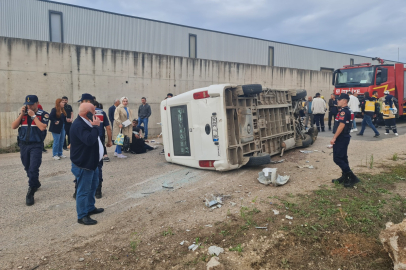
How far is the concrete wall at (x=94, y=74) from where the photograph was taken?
10453mm

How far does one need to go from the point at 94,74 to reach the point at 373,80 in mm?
12904

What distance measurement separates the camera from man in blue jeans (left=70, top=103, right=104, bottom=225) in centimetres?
394

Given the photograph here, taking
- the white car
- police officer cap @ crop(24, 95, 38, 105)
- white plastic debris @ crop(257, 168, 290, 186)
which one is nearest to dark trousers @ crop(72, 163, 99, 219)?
police officer cap @ crop(24, 95, 38, 105)

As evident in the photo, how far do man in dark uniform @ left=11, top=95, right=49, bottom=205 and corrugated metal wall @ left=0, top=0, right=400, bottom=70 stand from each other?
12.2 meters

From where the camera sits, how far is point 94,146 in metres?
4.12

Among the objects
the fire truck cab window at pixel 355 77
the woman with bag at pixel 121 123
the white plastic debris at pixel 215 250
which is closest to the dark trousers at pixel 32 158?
the woman with bag at pixel 121 123

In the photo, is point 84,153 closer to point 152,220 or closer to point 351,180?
point 152,220

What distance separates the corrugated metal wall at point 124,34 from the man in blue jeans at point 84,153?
45.2 ft

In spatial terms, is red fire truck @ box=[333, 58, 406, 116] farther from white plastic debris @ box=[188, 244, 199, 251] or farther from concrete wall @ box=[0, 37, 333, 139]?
white plastic debris @ box=[188, 244, 199, 251]

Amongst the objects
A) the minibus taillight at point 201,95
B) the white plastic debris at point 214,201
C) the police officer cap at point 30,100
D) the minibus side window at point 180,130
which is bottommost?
the white plastic debris at point 214,201

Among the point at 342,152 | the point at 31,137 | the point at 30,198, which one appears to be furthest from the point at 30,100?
the point at 342,152

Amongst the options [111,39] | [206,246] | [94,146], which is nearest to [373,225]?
[206,246]

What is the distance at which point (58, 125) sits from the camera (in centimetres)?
793

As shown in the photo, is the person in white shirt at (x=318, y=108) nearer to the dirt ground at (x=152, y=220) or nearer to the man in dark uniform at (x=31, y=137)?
the dirt ground at (x=152, y=220)
